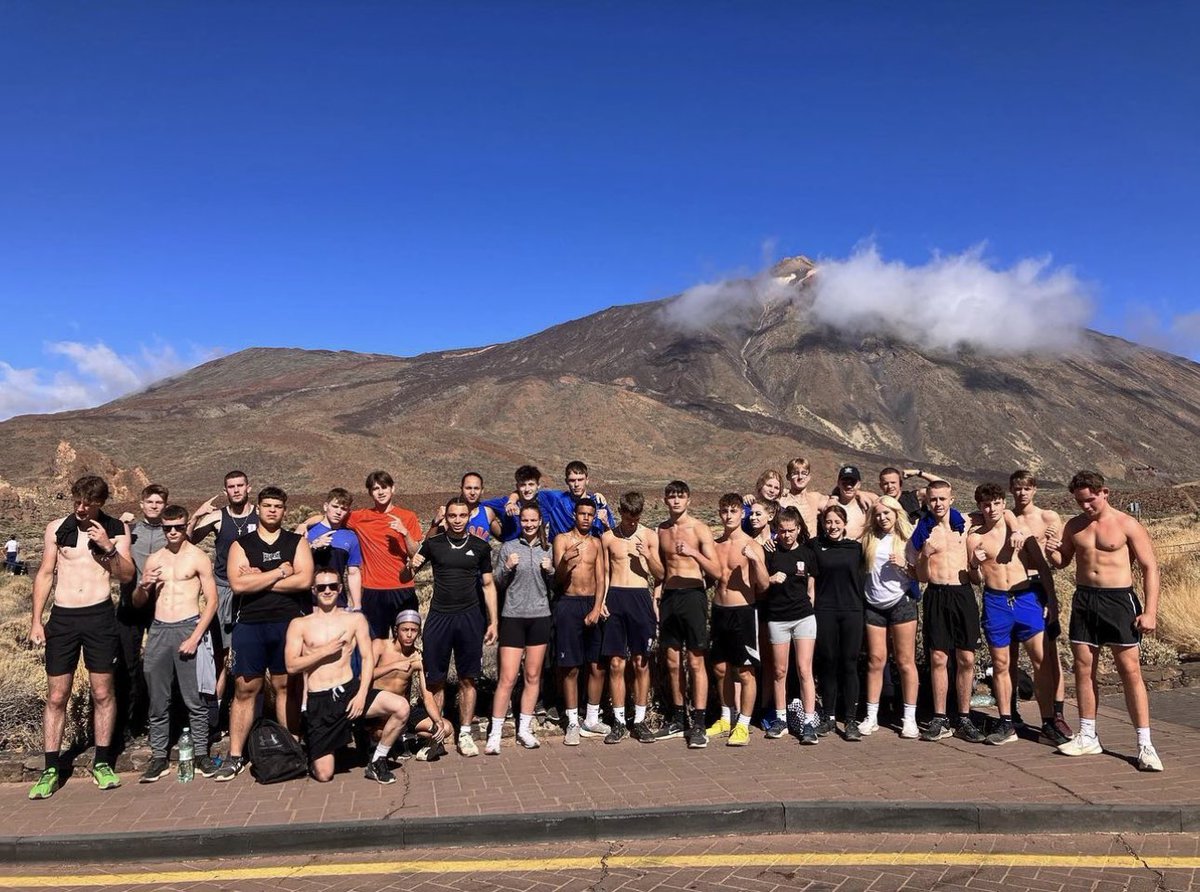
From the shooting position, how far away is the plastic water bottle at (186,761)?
548cm

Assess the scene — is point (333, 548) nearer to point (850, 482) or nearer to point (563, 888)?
point (563, 888)

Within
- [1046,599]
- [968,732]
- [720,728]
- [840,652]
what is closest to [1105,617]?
[1046,599]

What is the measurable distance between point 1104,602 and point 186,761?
19.2ft

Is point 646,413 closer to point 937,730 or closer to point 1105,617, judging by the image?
point 937,730

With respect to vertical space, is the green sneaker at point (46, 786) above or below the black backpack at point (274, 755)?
below

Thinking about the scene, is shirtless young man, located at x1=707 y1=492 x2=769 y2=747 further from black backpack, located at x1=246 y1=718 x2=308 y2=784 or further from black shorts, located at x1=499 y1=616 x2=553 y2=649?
black backpack, located at x1=246 y1=718 x2=308 y2=784

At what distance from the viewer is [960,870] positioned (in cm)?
413

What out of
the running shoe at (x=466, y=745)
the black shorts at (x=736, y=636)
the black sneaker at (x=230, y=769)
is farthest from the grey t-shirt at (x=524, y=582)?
the black sneaker at (x=230, y=769)

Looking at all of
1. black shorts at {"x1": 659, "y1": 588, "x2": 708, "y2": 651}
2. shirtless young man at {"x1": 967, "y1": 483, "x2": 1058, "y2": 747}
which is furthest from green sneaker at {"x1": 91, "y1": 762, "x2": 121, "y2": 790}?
shirtless young man at {"x1": 967, "y1": 483, "x2": 1058, "y2": 747}

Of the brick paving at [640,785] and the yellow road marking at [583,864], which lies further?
the brick paving at [640,785]

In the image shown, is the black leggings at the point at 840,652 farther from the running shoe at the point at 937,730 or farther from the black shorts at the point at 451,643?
the black shorts at the point at 451,643

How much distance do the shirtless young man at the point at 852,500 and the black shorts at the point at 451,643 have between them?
296 cm

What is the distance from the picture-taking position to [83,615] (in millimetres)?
5578

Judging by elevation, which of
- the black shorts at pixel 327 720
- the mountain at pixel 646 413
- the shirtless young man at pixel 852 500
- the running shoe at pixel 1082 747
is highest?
the mountain at pixel 646 413
